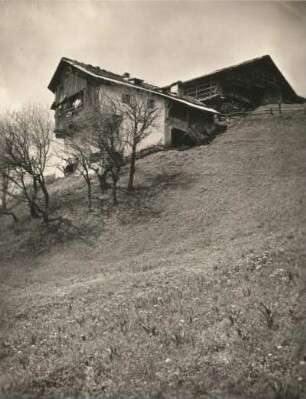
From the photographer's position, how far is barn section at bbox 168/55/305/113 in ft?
164

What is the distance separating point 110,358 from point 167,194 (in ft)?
75.5

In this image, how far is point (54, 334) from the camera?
12.0m

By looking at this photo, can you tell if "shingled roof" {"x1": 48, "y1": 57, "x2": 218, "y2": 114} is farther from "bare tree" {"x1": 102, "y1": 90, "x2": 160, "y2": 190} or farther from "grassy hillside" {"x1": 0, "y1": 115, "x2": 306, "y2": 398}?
"grassy hillside" {"x1": 0, "y1": 115, "x2": 306, "y2": 398}

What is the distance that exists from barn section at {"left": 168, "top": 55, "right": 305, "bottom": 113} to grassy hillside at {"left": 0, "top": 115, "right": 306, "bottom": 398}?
1699 cm

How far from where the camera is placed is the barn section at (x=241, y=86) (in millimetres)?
49844

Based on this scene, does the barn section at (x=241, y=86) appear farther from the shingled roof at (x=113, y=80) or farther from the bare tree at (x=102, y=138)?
the bare tree at (x=102, y=138)

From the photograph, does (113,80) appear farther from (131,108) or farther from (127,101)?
(131,108)

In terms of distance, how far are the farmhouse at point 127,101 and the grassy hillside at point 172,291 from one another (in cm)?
953

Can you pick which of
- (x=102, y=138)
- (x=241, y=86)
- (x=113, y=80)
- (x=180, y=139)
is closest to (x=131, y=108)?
(x=102, y=138)

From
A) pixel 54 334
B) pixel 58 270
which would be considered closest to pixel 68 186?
pixel 58 270

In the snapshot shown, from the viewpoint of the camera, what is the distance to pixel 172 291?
520 inches

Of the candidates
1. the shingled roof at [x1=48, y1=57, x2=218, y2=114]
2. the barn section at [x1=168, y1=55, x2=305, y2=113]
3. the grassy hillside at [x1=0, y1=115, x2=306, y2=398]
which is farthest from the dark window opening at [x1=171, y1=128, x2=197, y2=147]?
the grassy hillside at [x1=0, y1=115, x2=306, y2=398]

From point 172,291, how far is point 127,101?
31.0m

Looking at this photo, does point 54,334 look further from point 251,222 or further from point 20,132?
point 20,132
